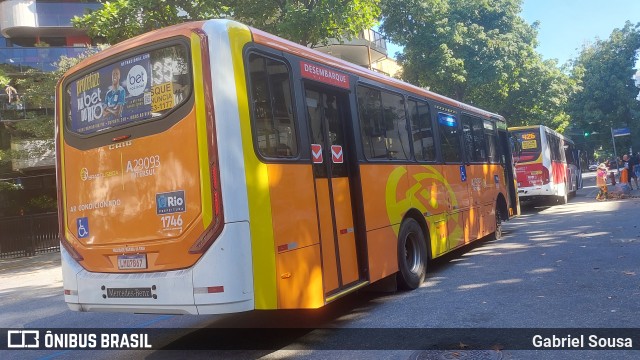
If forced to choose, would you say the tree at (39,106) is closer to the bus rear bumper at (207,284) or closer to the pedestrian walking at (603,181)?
the bus rear bumper at (207,284)

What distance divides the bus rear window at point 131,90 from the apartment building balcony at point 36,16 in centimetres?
2378

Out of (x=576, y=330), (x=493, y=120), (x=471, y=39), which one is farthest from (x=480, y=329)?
(x=471, y=39)

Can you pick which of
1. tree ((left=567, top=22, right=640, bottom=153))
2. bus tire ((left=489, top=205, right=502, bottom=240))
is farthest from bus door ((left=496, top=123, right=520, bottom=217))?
tree ((left=567, top=22, right=640, bottom=153))

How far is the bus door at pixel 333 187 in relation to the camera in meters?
5.47

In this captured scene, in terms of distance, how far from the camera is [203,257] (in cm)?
443

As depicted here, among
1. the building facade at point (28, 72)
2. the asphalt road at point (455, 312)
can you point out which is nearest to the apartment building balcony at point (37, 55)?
the building facade at point (28, 72)

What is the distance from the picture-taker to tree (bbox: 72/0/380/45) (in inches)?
542

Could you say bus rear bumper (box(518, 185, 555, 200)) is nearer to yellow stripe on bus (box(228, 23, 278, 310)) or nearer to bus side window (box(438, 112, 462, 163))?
bus side window (box(438, 112, 462, 163))

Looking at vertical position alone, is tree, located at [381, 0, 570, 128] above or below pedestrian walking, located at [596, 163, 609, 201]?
above

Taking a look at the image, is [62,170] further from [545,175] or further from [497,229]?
[545,175]

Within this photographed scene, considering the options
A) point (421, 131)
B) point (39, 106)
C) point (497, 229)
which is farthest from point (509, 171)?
point (39, 106)

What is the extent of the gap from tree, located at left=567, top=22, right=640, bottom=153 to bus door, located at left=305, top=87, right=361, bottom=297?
40.8 m

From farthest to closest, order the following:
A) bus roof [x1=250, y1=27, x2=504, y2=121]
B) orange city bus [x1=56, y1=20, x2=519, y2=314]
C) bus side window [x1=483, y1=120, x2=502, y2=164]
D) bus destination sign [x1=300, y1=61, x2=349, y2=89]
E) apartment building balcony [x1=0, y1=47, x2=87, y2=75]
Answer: apartment building balcony [x1=0, y1=47, x2=87, y2=75], bus side window [x1=483, y1=120, x2=502, y2=164], bus destination sign [x1=300, y1=61, x2=349, y2=89], bus roof [x1=250, y1=27, x2=504, y2=121], orange city bus [x1=56, y1=20, x2=519, y2=314]

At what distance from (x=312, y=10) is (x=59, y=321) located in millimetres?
9822
